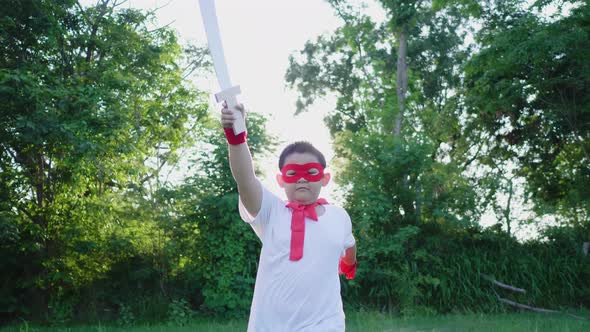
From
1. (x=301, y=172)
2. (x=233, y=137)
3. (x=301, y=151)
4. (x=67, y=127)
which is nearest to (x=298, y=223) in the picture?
(x=301, y=172)

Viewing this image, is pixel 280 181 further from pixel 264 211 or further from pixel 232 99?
pixel 232 99

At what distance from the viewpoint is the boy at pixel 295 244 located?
2.93m

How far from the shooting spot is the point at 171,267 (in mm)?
11836

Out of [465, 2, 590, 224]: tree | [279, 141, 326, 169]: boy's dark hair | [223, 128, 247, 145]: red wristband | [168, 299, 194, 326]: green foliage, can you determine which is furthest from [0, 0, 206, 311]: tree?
[465, 2, 590, 224]: tree

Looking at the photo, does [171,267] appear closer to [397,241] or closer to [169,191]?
[169,191]

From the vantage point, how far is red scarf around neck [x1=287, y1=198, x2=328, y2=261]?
3.00m

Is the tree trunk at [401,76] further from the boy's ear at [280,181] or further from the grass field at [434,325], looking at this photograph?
the boy's ear at [280,181]

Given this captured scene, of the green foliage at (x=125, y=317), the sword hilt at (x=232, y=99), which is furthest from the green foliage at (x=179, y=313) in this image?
the sword hilt at (x=232, y=99)

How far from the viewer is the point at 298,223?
3064 mm

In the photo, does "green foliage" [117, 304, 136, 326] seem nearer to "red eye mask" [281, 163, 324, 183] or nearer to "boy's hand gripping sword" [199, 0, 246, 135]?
"red eye mask" [281, 163, 324, 183]

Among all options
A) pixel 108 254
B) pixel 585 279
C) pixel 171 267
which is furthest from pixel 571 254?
pixel 108 254

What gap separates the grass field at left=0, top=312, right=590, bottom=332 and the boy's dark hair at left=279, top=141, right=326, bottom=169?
18.6ft

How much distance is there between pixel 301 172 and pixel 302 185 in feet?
0.23

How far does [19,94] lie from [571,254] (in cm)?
1081
